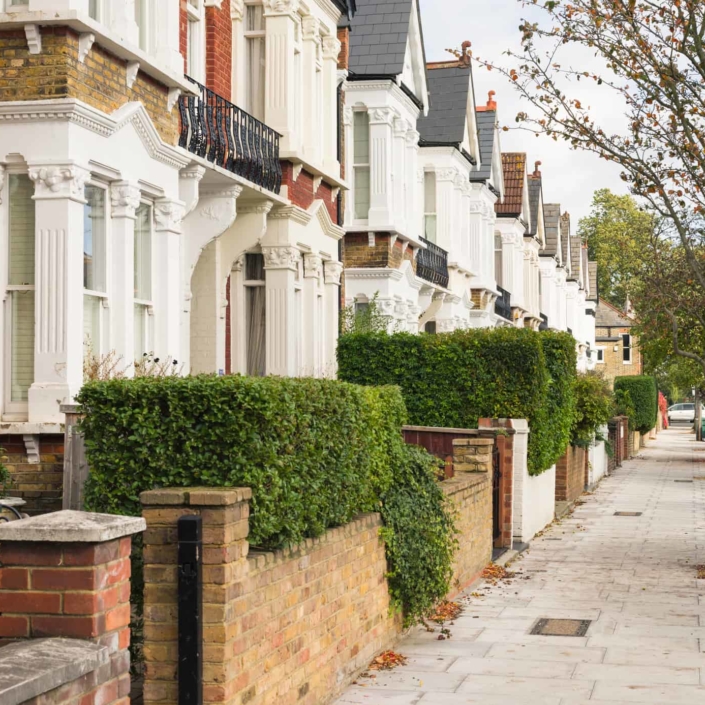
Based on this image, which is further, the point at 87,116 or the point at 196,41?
the point at 196,41

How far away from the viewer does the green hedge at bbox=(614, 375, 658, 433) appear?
2032 inches

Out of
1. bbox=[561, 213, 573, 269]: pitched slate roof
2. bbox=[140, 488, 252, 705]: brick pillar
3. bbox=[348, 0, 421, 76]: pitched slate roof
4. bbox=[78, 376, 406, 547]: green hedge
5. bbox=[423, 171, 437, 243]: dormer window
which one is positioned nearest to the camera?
bbox=[140, 488, 252, 705]: brick pillar

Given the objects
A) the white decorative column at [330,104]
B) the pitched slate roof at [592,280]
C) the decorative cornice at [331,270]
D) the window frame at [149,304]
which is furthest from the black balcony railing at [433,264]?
the pitched slate roof at [592,280]

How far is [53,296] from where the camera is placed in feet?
34.4

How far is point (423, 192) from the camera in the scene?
30.4 m

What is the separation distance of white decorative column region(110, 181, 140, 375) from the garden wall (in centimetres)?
347

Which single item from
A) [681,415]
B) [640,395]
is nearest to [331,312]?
[640,395]

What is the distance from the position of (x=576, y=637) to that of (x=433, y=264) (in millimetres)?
18222

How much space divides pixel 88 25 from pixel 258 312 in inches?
336

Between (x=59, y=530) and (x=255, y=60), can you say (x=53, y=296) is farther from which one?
(x=255, y=60)

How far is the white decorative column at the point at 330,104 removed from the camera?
1955 cm

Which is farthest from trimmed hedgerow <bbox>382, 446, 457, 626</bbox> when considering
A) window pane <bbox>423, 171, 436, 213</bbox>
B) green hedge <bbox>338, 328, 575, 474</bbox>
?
window pane <bbox>423, 171, 436, 213</bbox>

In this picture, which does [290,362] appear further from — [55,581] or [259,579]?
[55,581]

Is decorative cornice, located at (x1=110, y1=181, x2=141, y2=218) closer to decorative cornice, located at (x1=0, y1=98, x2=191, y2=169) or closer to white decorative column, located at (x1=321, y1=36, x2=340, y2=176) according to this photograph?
decorative cornice, located at (x1=0, y1=98, x2=191, y2=169)
